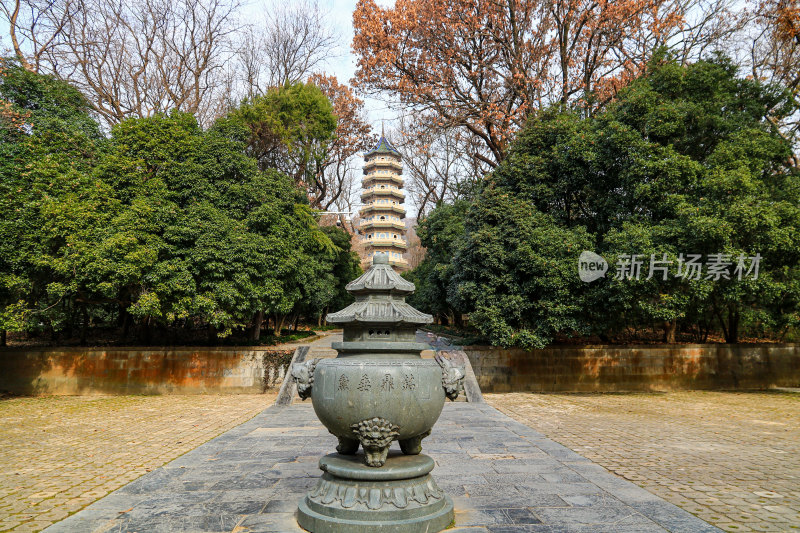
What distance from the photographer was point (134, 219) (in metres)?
10.4

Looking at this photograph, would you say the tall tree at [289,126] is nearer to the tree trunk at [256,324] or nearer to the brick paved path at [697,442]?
the tree trunk at [256,324]

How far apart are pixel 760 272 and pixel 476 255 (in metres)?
6.09

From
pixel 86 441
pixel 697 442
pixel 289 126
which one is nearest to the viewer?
pixel 697 442

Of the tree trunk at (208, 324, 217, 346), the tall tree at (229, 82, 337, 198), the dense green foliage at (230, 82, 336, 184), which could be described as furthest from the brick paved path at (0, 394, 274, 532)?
the tall tree at (229, 82, 337, 198)

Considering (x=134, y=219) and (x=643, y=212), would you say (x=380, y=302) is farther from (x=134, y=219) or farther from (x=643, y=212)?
(x=643, y=212)

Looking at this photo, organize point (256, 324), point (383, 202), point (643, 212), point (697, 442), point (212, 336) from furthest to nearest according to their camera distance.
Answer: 1. point (383, 202)
2. point (256, 324)
3. point (212, 336)
4. point (643, 212)
5. point (697, 442)

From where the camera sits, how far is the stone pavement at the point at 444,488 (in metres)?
3.47

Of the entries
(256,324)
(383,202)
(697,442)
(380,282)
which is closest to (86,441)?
(380,282)

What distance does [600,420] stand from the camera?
8.35m

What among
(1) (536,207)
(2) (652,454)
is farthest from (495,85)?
(2) (652,454)

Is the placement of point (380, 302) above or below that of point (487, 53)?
below

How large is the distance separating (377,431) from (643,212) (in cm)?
1043

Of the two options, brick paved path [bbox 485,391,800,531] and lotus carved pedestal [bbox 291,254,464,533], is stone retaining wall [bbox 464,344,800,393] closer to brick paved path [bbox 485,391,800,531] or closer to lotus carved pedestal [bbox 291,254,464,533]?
brick paved path [bbox 485,391,800,531]

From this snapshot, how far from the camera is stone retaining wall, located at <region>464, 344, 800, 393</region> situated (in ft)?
39.3
